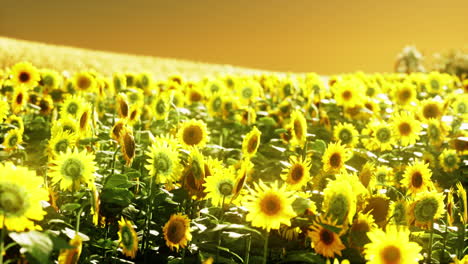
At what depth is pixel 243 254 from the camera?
119 inches

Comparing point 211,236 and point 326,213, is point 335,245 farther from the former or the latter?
point 211,236

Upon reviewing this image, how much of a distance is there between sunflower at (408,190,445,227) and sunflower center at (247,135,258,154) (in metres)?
0.91

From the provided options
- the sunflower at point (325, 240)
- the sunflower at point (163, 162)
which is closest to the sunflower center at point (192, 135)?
the sunflower at point (163, 162)

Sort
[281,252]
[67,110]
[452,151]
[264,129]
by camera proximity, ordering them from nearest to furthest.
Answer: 1. [281,252]
2. [67,110]
3. [452,151]
4. [264,129]

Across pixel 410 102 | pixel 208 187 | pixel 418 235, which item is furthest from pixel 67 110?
pixel 410 102

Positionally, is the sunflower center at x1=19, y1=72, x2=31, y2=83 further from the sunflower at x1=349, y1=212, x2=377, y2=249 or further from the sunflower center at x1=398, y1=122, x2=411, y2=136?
the sunflower at x1=349, y1=212, x2=377, y2=249

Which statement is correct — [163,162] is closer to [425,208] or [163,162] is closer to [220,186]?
[220,186]

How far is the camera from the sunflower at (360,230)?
245cm

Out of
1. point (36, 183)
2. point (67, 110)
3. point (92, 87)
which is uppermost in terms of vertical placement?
point (92, 87)

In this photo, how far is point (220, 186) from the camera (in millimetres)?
2693

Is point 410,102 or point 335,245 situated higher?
point 410,102

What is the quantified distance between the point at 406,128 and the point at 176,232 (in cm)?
236

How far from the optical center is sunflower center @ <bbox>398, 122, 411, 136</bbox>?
4.32 m

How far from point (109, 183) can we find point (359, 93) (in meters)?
3.47
